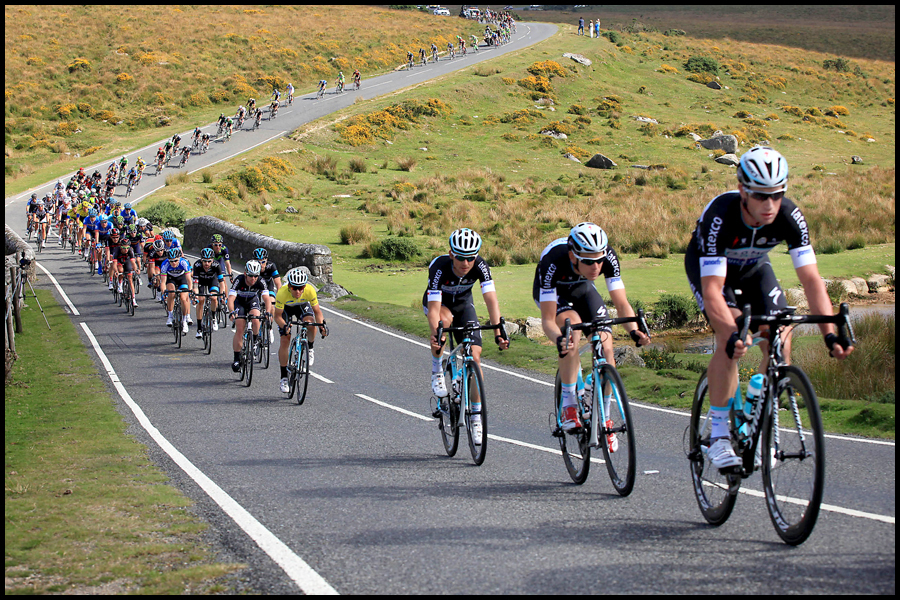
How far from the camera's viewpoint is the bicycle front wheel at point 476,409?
311 inches

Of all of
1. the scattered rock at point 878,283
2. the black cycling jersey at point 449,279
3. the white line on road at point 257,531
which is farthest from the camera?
the scattered rock at point 878,283

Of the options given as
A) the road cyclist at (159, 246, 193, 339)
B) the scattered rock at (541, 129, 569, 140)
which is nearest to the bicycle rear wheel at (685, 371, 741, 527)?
the road cyclist at (159, 246, 193, 339)

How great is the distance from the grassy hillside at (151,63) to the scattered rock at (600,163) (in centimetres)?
2991

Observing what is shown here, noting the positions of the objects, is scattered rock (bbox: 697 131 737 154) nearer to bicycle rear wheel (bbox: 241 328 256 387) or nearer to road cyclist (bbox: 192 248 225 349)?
road cyclist (bbox: 192 248 225 349)

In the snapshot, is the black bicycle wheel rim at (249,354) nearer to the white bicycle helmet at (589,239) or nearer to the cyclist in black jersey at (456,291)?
the cyclist in black jersey at (456,291)

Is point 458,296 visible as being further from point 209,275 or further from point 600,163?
point 600,163

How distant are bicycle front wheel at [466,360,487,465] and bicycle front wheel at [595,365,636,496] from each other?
154 centimetres

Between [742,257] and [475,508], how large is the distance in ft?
9.41

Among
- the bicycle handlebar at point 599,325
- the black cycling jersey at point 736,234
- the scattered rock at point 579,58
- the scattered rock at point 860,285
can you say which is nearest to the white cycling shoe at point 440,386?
the bicycle handlebar at point 599,325

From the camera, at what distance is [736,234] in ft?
17.3

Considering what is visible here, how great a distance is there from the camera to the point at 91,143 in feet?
193

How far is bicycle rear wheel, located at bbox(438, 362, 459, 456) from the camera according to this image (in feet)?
27.8

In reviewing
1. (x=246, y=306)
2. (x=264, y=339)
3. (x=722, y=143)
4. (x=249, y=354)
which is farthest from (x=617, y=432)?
(x=722, y=143)

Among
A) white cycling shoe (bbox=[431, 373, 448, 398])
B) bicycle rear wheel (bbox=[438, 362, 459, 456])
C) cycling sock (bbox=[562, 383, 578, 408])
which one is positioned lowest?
bicycle rear wheel (bbox=[438, 362, 459, 456])
